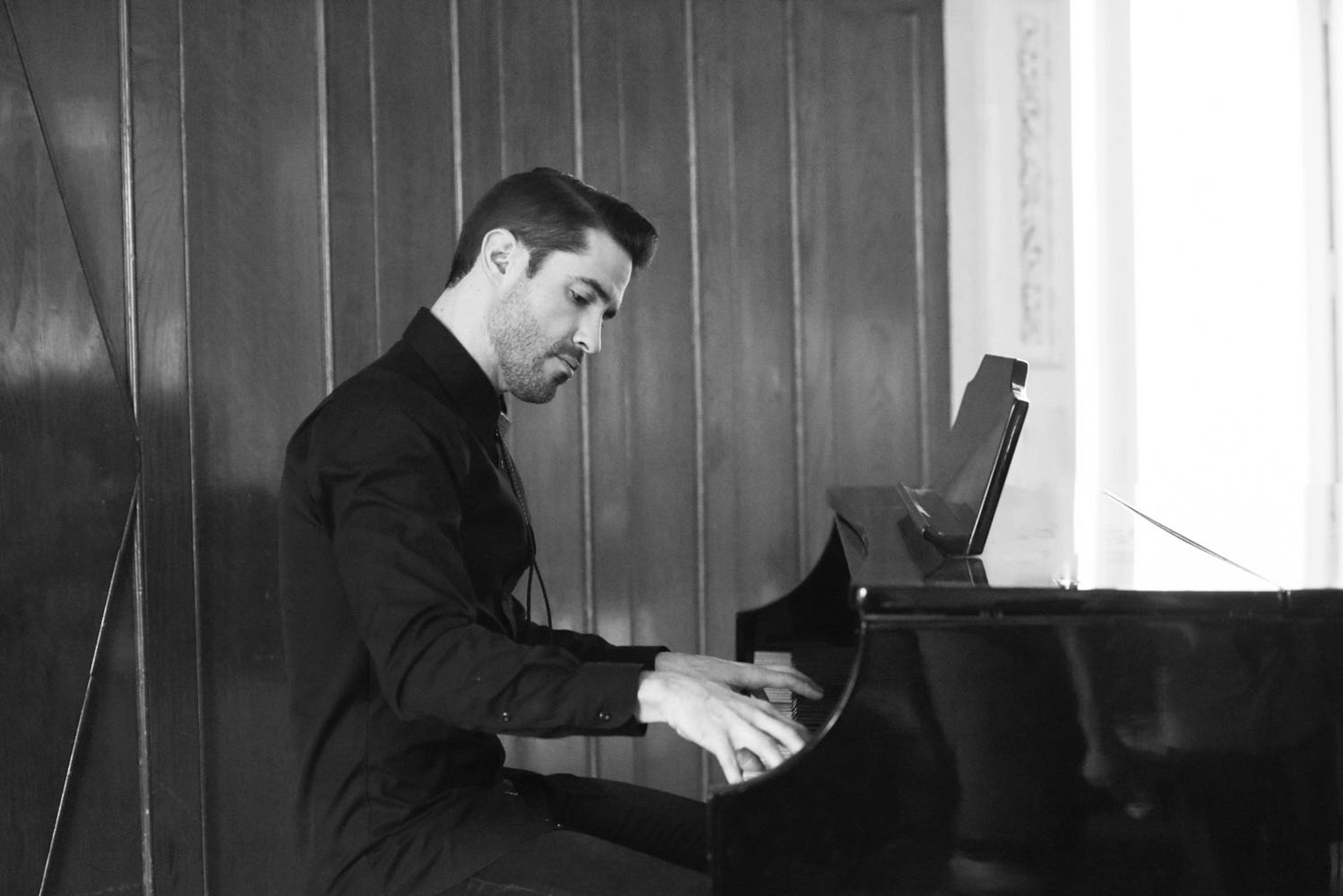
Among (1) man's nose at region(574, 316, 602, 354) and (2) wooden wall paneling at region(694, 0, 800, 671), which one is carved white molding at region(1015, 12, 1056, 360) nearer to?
(2) wooden wall paneling at region(694, 0, 800, 671)

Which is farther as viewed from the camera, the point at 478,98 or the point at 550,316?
the point at 478,98

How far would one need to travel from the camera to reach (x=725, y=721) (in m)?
1.25

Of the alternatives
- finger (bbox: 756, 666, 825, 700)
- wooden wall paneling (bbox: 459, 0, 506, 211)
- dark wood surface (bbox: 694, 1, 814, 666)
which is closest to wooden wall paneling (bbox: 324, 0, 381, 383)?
wooden wall paneling (bbox: 459, 0, 506, 211)

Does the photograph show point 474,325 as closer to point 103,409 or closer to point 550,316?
point 550,316

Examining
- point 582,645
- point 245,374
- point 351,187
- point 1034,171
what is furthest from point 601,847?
point 1034,171

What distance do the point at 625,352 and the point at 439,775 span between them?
161cm

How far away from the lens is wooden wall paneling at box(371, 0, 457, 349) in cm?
275

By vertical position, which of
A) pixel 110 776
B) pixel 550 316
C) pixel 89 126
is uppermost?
pixel 89 126

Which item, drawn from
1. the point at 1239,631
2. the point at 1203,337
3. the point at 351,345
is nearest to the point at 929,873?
the point at 1239,631

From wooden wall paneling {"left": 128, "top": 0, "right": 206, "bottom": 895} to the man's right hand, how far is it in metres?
1.54

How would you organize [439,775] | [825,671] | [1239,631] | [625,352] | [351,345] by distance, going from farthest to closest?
[625,352] < [351,345] < [825,671] < [439,775] < [1239,631]

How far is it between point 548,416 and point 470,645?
1650 mm

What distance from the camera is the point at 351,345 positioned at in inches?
106

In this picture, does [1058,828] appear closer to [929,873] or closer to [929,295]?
→ [929,873]
